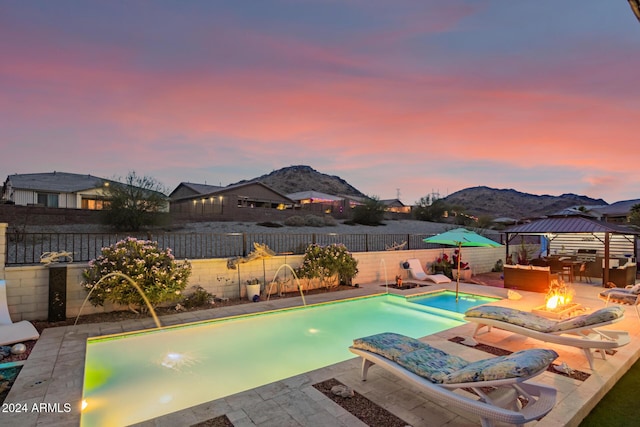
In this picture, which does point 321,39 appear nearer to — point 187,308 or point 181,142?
point 187,308

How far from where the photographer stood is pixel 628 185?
36531 millimetres

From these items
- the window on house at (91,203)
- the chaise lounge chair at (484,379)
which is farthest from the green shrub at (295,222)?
the chaise lounge chair at (484,379)

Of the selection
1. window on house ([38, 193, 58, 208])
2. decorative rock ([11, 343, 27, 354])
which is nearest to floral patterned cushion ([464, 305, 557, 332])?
decorative rock ([11, 343, 27, 354])

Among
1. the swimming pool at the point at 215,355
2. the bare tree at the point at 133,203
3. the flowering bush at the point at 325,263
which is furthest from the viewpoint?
the bare tree at the point at 133,203

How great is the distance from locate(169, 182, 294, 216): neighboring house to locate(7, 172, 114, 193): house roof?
641 centimetres

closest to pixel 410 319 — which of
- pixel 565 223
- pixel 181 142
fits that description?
pixel 565 223

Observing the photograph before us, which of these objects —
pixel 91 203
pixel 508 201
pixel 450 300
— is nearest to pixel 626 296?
pixel 450 300

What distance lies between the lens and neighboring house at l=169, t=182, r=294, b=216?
26.2 metres

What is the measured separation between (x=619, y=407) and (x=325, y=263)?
A: 6.63 meters

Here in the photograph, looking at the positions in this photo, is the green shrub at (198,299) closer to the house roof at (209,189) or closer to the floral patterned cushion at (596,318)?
the floral patterned cushion at (596,318)

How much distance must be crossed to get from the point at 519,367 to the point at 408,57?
33.7ft

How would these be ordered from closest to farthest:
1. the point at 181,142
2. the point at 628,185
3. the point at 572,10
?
the point at 572,10 → the point at 181,142 → the point at 628,185

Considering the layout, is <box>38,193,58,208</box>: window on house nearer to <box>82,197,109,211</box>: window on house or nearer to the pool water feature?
<box>82,197,109,211</box>: window on house

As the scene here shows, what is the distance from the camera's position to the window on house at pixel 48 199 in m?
23.3
